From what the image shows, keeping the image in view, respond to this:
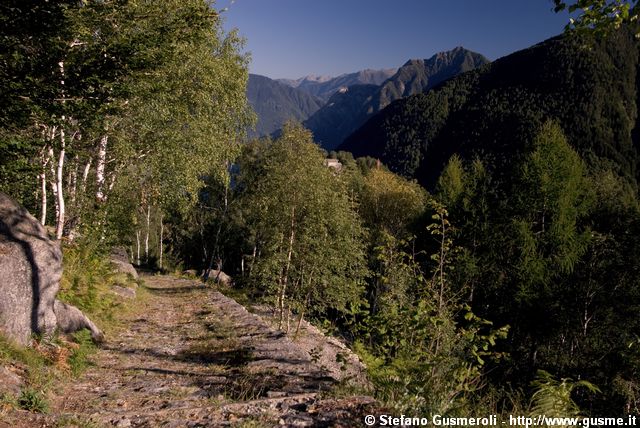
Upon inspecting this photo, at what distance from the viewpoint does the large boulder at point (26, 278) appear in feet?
21.4

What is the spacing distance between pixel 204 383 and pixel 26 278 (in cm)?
336

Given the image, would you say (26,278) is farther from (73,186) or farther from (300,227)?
(300,227)

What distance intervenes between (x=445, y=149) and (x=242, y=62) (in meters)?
181

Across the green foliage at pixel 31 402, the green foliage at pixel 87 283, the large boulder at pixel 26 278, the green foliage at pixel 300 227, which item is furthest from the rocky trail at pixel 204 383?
the green foliage at pixel 300 227

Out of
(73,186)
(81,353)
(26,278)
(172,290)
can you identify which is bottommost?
(172,290)

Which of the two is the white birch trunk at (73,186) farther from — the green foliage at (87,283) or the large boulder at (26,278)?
the large boulder at (26,278)

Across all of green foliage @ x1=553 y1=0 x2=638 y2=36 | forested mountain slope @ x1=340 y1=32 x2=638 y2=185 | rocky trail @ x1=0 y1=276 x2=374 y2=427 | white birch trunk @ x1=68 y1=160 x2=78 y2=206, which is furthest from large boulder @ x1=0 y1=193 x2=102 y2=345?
forested mountain slope @ x1=340 y1=32 x2=638 y2=185

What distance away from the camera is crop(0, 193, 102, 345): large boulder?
21.4 feet

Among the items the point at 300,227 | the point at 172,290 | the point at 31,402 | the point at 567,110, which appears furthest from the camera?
the point at 567,110

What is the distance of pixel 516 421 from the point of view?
412cm

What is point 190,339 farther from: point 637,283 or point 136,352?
point 637,283

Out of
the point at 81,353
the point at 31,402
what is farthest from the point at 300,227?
the point at 31,402

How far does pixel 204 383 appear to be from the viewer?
6605mm

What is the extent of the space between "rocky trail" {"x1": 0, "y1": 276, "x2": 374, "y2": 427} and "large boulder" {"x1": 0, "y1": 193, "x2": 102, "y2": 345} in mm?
1137
